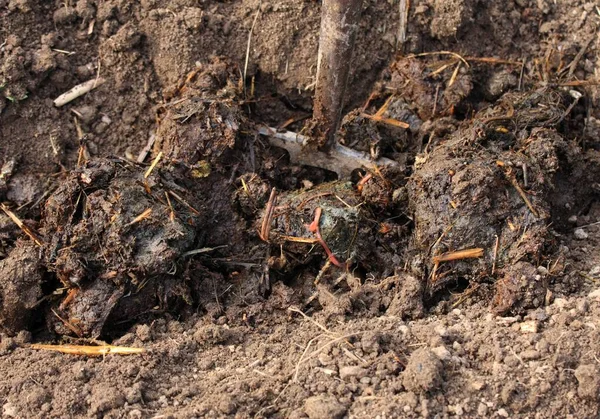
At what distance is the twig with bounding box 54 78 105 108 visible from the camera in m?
3.48

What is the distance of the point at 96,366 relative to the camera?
267cm

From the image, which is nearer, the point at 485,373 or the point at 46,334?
the point at 485,373

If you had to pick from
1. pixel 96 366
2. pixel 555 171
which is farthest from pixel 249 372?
pixel 555 171

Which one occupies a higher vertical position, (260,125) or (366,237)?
(260,125)

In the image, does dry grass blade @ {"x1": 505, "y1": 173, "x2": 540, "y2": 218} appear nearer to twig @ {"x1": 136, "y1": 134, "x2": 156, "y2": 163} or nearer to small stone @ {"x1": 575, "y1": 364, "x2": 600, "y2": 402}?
small stone @ {"x1": 575, "y1": 364, "x2": 600, "y2": 402}

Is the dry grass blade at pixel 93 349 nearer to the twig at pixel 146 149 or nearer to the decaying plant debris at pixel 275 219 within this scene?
the decaying plant debris at pixel 275 219

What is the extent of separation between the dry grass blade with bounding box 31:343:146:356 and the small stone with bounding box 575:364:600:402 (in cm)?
175

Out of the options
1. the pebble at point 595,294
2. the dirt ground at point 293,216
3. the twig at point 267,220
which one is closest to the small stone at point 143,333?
the dirt ground at point 293,216

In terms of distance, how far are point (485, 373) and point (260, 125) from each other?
175 cm

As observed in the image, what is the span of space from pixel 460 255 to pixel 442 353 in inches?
22.5

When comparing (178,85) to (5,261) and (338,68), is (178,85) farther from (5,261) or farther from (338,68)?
(5,261)

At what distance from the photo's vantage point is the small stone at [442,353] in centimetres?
253

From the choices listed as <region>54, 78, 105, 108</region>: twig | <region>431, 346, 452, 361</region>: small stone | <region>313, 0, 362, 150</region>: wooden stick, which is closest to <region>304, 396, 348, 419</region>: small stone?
<region>431, 346, 452, 361</region>: small stone

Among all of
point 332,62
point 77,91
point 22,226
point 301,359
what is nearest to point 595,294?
point 301,359
